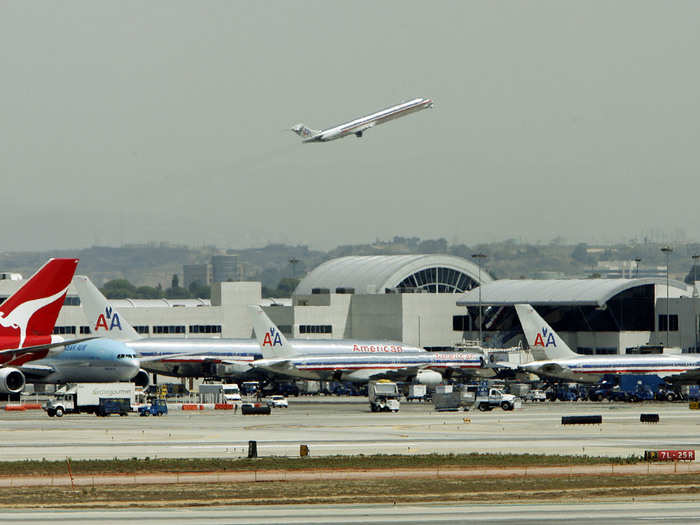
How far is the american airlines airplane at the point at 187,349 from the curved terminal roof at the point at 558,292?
4783 centimetres

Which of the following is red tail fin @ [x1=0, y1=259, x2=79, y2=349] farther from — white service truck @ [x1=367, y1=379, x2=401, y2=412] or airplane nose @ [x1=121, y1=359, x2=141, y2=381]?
white service truck @ [x1=367, y1=379, x2=401, y2=412]

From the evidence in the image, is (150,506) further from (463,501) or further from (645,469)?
(645,469)

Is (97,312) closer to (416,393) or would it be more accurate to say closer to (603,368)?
(416,393)

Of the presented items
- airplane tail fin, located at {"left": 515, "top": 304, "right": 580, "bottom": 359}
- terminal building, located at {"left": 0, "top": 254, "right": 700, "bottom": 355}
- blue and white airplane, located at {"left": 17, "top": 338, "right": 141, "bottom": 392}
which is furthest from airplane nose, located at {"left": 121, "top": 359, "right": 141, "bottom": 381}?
terminal building, located at {"left": 0, "top": 254, "right": 700, "bottom": 355}

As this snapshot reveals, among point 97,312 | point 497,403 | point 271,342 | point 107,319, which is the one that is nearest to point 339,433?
point 497,403

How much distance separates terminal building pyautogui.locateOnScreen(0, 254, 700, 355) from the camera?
604 ft

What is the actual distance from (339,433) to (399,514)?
37.2 meters

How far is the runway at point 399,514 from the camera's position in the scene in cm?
3569

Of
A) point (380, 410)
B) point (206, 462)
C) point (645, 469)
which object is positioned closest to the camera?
point (645, 469)

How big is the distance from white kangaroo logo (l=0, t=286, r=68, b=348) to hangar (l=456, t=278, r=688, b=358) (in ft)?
390

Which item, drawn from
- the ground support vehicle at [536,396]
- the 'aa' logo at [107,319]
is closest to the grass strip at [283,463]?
the ground support vehicle at [536,396]

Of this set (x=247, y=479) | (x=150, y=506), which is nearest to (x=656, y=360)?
(x=247, y=479)

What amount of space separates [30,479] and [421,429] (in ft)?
119

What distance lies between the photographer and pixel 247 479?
155 feet
